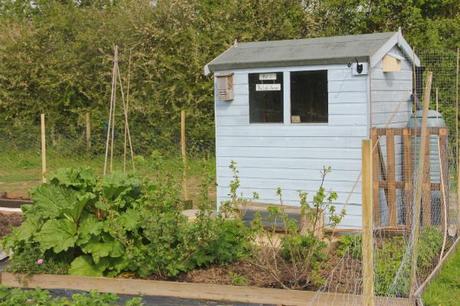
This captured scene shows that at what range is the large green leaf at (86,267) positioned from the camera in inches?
253

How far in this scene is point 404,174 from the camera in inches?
325

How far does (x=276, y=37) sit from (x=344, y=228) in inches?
363

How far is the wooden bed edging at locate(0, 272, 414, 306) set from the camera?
17.5ft

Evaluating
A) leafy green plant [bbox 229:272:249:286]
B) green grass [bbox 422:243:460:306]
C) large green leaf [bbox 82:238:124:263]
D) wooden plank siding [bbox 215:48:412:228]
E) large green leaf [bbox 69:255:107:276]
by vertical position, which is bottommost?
green grass [bbox 422:243:460:306]

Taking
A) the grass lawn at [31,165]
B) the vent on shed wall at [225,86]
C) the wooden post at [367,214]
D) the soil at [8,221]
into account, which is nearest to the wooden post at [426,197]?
the vent on shed wall at [225,86]

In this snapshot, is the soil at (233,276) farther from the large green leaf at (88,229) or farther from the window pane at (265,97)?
the window pane at (265,97)

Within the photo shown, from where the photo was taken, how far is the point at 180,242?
6.27 m

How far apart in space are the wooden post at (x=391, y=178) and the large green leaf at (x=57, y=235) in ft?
11.3

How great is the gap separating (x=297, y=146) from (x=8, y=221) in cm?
374

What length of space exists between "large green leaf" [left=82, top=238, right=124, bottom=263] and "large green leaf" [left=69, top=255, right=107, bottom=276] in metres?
0.16

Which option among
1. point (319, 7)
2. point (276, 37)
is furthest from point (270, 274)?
point (319, 7)

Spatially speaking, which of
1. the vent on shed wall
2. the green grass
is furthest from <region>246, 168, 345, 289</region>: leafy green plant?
the vent on shed wall

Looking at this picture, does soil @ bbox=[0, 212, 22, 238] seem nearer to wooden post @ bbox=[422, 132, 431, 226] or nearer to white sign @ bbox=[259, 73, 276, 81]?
white sign @ bbox=[259, 73, 276, 81]

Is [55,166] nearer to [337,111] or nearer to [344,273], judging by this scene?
[337,111]
